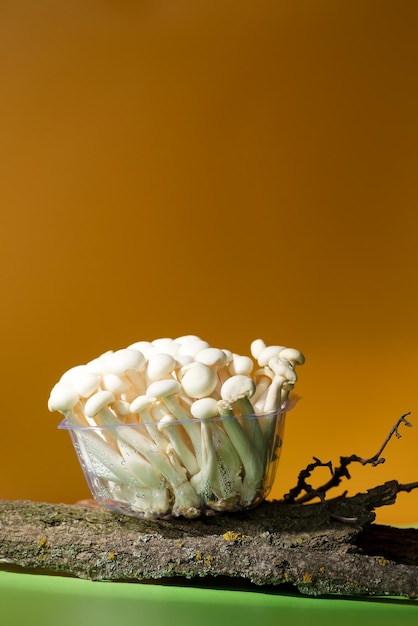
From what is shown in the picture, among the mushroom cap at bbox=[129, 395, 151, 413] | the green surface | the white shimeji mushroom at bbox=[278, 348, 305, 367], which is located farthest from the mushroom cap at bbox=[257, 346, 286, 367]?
the green surface

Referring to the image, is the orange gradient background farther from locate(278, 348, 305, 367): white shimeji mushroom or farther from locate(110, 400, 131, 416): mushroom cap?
locate(110, 400, 131, 416): mushroom cap

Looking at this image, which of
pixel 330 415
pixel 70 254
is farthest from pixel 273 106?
pixel 330 415

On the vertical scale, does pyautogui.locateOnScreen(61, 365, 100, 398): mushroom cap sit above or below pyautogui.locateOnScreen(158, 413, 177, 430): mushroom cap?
above

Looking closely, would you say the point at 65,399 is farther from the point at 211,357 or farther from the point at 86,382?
the point at 211,357

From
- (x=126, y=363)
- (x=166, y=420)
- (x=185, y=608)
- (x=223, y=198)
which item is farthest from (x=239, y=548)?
(x=223, y=198)

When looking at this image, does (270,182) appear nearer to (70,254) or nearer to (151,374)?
(70,254)

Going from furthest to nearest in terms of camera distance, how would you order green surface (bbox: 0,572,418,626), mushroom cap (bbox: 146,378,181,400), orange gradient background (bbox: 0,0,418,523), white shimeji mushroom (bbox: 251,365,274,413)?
orange gradient background (bbox: 0,0,418,523) → white shimeji mushroom (bbox: 251,365,274,413) → mushroom cap (bbox: 146,378,181,400) → green surface (bbox: 0,572,418,626)

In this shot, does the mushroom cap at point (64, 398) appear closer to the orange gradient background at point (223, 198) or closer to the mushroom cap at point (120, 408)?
the mushroom cap at point (120, 408)
